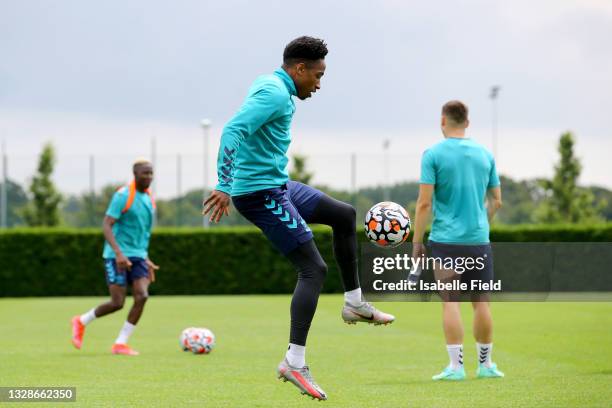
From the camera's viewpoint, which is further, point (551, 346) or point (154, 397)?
point (551, 346)

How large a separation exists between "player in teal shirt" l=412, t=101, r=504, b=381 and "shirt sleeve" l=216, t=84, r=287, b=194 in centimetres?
256

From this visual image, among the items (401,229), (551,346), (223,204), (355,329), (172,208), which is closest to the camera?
(223,204)

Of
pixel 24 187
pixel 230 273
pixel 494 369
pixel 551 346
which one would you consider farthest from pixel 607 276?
pixel 24 187

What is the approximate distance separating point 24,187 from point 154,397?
37.6m

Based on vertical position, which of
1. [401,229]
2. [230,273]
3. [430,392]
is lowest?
[230,273]

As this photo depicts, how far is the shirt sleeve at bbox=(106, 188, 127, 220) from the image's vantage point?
12.1 meters

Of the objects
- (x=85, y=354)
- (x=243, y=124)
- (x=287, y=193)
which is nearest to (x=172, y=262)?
Answer: (x=85, y=354)

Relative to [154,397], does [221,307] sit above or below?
below

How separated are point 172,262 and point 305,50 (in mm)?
21852

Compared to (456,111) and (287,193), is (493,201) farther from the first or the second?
(287,193)

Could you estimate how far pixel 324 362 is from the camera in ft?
35.0

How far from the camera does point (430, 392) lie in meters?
8.09

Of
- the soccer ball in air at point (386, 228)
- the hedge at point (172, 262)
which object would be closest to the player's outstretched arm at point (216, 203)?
the soccer ball in air at point (386, 228)

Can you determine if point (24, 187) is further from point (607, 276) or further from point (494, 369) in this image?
point (494, 369)
